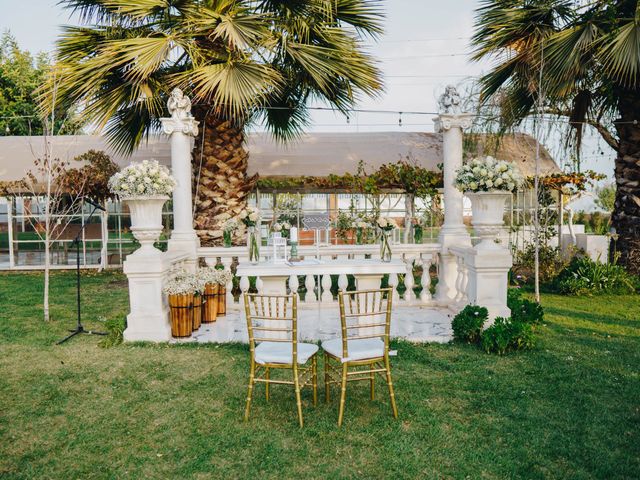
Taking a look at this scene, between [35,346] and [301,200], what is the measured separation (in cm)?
875

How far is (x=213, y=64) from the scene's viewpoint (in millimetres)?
7895

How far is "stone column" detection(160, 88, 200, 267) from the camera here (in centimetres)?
733

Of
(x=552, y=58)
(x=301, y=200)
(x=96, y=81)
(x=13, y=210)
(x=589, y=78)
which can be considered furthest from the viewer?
(x=13, y=210)

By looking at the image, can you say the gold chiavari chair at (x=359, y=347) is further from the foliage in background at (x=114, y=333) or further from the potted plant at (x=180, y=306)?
the foliage in background at (x=114, y=333)

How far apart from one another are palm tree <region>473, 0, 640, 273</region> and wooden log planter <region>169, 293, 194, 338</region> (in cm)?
611

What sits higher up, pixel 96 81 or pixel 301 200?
pixel 96 81

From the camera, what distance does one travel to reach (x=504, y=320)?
5.93 metres

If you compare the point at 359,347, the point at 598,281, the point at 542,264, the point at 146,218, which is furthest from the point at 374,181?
the point at 359,347

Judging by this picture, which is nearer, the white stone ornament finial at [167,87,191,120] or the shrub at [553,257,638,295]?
the white stone ornament finial at [167,87,191,120]

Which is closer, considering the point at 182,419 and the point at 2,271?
the point at 182,419

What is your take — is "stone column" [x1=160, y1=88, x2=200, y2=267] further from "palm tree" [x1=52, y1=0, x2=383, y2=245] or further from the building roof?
the building roof

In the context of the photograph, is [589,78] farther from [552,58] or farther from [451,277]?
[451,277]

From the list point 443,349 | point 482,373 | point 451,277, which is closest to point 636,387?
point 482,373

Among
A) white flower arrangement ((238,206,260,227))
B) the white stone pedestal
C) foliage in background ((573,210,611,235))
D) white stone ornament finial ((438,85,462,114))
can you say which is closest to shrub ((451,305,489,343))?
white flower arrangement ((238,206,260,227))
